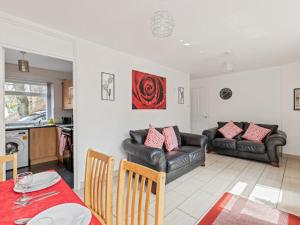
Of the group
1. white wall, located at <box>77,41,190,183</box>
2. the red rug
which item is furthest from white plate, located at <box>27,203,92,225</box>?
white wall, located at <box>77,41,190,183</box>

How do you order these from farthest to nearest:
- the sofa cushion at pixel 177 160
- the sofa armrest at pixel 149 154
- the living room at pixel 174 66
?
the sofa cushion at pixel 177 160 → the sofa armrest at pixel 149 154 → the living room at pixel 174 66

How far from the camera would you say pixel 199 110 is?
5.84 meters

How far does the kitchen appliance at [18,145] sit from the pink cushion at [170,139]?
2961 mm

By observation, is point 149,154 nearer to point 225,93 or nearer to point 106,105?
point 106,105

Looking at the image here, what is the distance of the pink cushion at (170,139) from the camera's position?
10.4ft

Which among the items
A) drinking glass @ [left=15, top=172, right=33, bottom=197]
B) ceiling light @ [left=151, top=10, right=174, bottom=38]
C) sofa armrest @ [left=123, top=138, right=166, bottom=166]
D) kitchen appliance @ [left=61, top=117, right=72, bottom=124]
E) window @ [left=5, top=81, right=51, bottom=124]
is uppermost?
ceiling light @ [left=151, top=10, right=174, bottom=38]

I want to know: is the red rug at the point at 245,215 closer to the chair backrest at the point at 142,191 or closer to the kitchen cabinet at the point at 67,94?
the chair backrest at the point at 142,191

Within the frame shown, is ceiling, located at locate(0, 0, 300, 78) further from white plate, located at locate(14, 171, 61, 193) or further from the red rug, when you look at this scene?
the red rug

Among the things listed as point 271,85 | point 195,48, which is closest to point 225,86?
point 271,85

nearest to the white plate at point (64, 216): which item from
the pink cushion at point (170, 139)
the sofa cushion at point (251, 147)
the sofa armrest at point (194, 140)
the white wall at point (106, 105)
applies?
the white wall at point (106, 105)

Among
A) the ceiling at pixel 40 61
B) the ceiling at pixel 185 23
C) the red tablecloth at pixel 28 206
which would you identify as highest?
the ceiling at pixel 185 23

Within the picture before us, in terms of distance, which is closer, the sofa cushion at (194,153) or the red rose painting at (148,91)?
the sofa cushion at (194,153)

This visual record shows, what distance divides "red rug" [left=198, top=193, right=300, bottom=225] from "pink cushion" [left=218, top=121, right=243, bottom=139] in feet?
7.79

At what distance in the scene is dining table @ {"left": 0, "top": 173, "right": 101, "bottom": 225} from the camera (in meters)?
0.82
